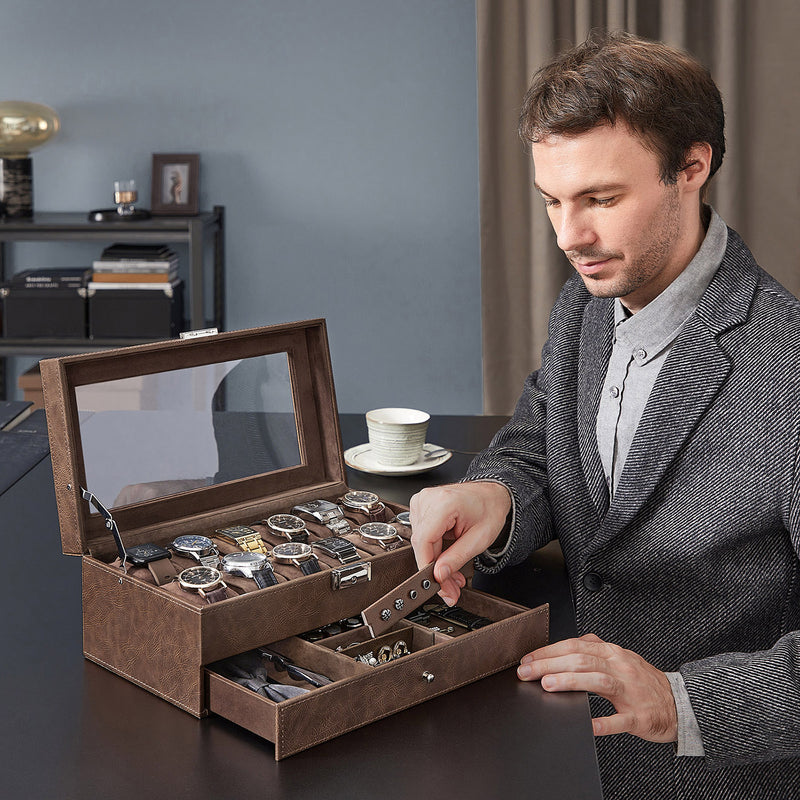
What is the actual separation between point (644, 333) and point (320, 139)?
8.27 feet

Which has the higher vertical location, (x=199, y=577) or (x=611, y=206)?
(x=611, y=206)

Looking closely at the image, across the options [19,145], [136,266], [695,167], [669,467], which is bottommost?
[669,467]

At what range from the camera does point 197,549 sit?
118cm

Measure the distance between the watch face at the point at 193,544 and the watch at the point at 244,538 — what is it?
0.03 meters

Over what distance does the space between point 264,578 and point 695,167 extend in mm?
709

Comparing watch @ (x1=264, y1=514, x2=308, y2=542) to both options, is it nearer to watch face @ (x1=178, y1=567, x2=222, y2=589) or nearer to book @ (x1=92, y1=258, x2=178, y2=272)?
watch face @ (x1=178, y1=567, x2=222, y2=589)

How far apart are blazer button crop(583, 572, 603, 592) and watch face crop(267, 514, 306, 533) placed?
363mm

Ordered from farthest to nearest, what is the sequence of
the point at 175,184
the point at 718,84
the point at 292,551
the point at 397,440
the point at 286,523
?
the point at 175,184 → the point at 718,84 → the point at 397,440 → the point at 286,523 → the point at 292,551

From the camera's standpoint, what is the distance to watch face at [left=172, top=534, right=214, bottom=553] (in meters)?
1.18

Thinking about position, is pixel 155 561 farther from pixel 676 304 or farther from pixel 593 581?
pixel 676 304

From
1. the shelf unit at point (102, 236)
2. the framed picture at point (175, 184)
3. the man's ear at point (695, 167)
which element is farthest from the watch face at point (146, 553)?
the framed picture at point (175, 184)

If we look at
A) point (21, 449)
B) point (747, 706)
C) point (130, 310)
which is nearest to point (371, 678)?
point (747, 706)

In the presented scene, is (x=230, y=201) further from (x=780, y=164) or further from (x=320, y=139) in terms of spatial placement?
(x=780, y=164)

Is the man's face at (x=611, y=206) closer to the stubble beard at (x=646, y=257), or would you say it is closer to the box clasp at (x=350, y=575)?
the stubble beard at (x=646, y=257)
